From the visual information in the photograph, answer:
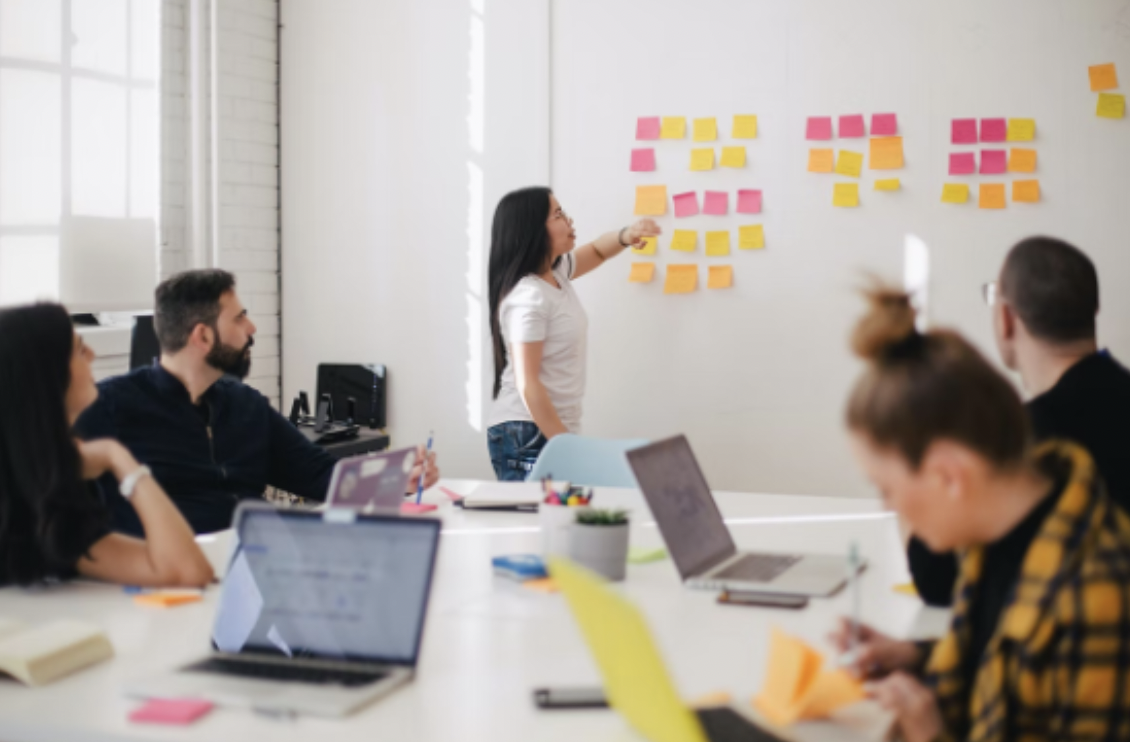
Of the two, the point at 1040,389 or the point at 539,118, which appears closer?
the point at 1040,389

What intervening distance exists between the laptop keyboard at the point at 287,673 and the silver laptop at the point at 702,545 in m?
0.67

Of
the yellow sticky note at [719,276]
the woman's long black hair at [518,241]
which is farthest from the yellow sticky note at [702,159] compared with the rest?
the woman's long black hair at [518,241]

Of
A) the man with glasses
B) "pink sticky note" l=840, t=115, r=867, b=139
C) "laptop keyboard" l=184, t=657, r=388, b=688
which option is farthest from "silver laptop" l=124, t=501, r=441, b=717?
"pink sticky note" l=840, t=115, r=867, b=139

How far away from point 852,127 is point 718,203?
0.52m

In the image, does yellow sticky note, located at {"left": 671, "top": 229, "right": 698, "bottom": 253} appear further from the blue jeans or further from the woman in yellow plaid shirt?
the woman in yellow plaid shirt

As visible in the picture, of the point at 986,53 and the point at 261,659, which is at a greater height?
the point at 986,53

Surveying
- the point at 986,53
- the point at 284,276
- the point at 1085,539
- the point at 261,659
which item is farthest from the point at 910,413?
the point at 284,276

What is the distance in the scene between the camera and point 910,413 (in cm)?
127

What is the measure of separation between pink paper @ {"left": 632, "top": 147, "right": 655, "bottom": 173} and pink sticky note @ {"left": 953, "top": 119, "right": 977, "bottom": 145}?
103cm

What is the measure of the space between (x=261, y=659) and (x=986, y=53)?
323 centimetres

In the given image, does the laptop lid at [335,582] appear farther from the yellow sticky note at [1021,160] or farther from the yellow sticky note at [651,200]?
the yellow sticky note at [1021,160]

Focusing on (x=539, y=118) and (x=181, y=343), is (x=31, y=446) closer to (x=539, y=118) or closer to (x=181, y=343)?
(x=181, y=343)

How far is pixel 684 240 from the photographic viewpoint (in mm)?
4289

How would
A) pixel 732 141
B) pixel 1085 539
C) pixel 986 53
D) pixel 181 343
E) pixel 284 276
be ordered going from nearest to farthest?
pixel 1085 539 < pixel 181 343 < pixel 986 53 < pixel 732 141 < pixel 284 276
